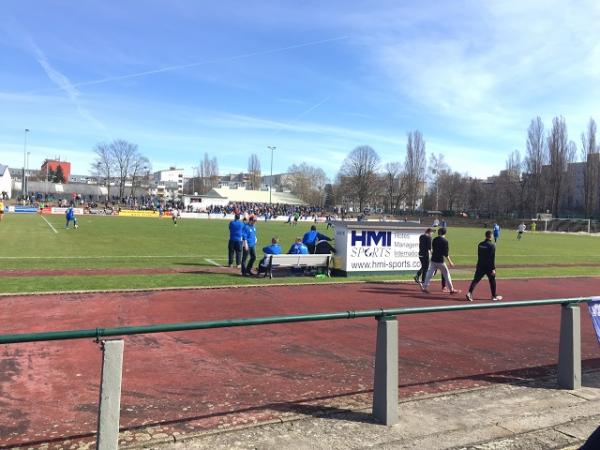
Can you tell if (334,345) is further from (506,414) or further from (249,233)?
(249,233)

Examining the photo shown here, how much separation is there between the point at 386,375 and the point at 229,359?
9.85 ft

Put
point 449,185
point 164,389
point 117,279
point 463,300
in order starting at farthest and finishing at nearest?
1. point 449,185
2. point 117,279
3. point 463,300
4. point 164,389

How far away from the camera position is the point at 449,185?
124250 millimetres

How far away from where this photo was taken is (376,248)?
17.8 m

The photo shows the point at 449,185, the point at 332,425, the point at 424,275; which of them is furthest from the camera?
the point at 449,185

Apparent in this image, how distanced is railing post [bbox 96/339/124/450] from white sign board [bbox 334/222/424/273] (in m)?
13.5

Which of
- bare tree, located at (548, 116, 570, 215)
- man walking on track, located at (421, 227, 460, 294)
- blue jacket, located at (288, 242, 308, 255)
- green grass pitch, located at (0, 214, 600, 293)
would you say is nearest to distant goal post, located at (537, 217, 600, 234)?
bare tree, located at (548, 116, 570, 215)

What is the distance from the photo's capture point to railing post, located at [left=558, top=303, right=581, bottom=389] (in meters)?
5.95

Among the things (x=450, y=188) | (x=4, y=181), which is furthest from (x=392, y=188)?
(x=4, y=181)

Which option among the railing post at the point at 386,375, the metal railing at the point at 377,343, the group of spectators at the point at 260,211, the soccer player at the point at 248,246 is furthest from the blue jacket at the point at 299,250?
the group of spectators at the point at 260,211

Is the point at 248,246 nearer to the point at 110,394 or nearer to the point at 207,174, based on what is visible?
the point at 110,394

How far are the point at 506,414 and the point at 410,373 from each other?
69.2 inches

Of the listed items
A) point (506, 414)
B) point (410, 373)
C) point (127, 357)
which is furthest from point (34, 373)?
point (506, 414)

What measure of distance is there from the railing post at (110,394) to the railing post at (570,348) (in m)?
4.87
